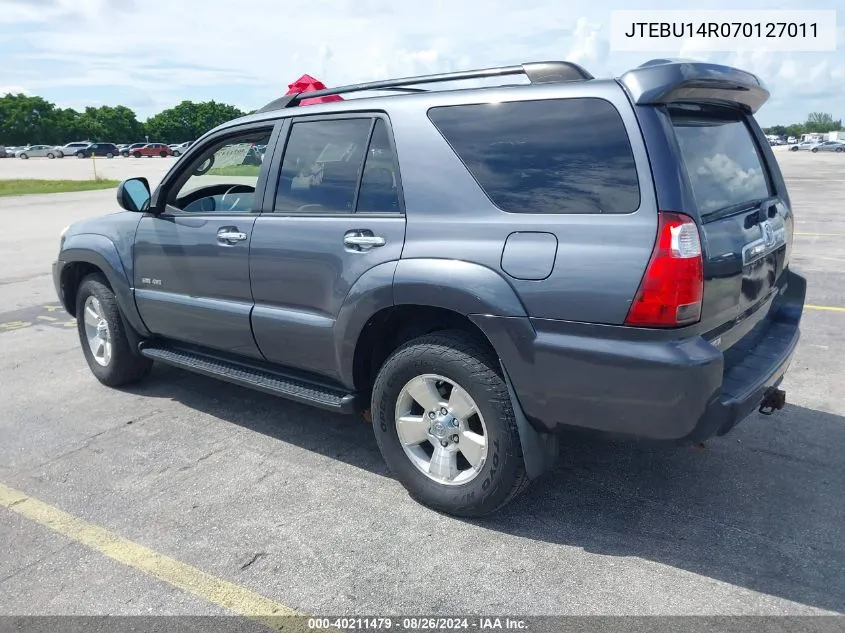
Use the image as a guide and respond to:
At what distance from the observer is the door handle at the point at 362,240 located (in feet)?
11.2

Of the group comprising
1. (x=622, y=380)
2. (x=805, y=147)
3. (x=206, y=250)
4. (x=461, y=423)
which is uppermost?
(x=206, y=250)

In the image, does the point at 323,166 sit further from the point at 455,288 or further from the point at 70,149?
the point at 70,149

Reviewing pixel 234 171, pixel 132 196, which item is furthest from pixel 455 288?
pixel 132 196

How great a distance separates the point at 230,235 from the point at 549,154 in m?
1.92

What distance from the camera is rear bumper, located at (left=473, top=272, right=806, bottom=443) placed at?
2.69 m

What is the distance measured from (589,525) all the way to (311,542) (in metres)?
1.22

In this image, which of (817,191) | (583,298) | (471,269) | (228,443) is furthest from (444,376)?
(817,191)

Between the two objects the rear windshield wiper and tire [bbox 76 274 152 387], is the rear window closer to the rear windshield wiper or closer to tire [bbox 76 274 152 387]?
the rear windshield wiper

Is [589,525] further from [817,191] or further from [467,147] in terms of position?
[817,191]

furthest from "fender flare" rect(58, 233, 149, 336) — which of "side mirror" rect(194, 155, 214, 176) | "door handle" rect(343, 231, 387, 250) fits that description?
"door handle" rect(343, 231, 387, 250)

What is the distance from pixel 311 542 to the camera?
124 inches

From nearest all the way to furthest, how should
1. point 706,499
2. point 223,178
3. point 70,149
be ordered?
point 706,499 < point 223,178 < point 70,149

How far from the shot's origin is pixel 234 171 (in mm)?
4562

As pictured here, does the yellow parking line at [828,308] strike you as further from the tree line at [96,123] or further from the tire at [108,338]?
the tree line at [96,123]
